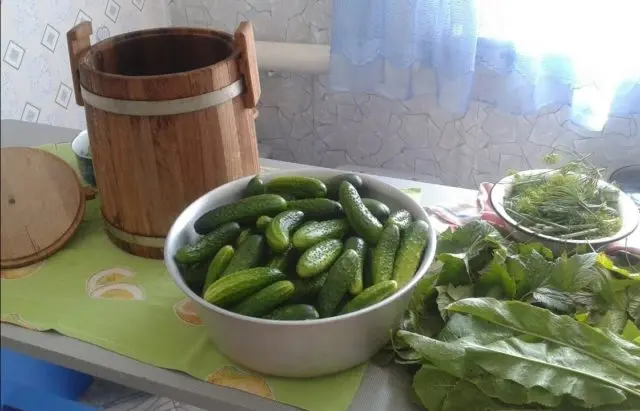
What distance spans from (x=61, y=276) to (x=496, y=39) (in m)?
0.89

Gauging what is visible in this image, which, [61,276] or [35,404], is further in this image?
[61,276]

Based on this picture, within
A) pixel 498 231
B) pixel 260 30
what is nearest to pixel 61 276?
pixel 498 231

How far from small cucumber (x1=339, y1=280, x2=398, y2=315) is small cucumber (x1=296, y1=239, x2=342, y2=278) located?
0.04 m

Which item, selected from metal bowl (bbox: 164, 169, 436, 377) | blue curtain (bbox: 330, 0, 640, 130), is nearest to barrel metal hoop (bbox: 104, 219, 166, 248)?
metal bowl (bbox: 164, 169, 436, 377)

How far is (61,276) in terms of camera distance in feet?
2.16

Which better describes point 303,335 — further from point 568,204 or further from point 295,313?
point 568,204

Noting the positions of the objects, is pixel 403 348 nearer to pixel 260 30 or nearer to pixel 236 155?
pixel 236 155

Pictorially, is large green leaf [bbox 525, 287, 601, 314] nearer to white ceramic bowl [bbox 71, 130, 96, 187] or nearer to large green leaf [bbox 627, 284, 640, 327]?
large green leaf [bbox 627, 284, 640, 327]

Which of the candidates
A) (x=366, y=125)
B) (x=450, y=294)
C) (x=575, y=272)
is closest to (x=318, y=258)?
(x=450, y=294)

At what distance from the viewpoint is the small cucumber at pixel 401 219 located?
1.99 feet

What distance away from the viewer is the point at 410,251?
570 millimetres

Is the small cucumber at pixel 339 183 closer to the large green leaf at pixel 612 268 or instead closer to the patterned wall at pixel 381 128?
the large green leaf at pixel 612 268

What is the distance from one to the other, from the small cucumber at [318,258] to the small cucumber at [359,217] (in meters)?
0.03

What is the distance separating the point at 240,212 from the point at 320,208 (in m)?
0.08
